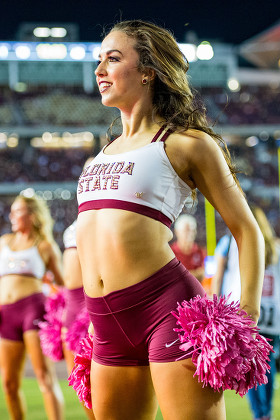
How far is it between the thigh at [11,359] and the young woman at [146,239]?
2.41 meters

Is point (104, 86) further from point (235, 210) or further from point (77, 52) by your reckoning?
point (77, 52)

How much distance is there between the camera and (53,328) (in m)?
3.86

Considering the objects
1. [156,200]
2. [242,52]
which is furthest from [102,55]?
[242,52]

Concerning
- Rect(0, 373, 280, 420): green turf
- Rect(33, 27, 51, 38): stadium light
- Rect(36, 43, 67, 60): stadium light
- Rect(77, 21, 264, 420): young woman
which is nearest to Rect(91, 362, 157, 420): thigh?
Rect(77, 21, 264, 420): young woman

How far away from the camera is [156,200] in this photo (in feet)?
5.66

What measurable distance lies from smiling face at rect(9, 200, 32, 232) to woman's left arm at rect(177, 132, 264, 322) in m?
2.82

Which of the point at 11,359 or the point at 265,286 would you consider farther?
the point at 11,359

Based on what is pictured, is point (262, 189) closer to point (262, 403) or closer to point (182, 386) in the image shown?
point (262, 403)

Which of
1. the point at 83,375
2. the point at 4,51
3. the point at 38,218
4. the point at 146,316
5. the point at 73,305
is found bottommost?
the point at 83,375

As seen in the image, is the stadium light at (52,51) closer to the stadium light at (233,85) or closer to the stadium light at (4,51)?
the stadium light at (4,51)

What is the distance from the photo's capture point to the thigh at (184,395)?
1.62 m

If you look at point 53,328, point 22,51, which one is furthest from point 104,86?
point 22,51

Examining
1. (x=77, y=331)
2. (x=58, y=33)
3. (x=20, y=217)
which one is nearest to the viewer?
(x=77, y=331)

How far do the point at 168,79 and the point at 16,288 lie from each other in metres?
2.74
